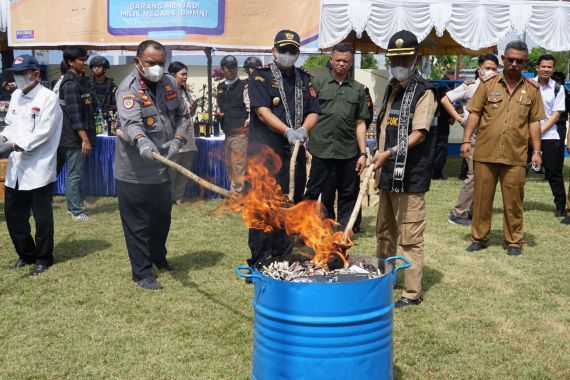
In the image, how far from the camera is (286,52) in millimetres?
4844

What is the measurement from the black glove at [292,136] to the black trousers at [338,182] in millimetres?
1652

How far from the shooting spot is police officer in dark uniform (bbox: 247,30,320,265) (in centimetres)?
484

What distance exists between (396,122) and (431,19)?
6.18 m

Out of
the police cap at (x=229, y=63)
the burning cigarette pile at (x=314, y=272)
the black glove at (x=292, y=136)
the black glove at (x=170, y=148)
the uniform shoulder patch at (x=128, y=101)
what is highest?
the police cap at (x=229, y=63)

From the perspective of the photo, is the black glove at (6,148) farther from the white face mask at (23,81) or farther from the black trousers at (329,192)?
the black trousers at (329,192)

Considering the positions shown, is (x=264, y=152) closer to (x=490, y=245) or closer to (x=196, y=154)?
(x=490, y=245)

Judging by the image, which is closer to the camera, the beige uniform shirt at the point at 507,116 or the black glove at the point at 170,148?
the black glove at the point at 170,148

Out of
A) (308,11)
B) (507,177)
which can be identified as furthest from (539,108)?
(308,11)

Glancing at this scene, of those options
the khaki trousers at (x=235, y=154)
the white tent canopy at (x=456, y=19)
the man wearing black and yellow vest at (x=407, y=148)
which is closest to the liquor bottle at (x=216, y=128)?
the khaki trousers at (x=235, y=154)

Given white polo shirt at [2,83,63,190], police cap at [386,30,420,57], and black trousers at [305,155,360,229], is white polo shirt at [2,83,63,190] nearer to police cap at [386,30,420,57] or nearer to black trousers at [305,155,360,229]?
black trousers at [305,155,360,229]

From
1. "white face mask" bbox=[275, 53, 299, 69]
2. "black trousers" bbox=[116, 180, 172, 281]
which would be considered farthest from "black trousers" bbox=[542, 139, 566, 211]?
"black trousers" bbox=[116, 180, 172, 281]

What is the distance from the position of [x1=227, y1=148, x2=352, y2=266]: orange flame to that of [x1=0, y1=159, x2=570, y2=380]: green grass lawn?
0.86 meters

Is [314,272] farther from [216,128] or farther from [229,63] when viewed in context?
[216,128]

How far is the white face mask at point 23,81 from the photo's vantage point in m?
5.23
